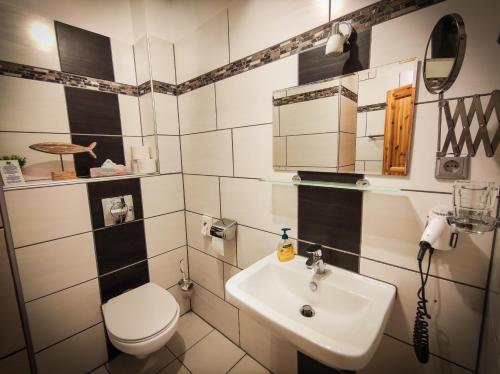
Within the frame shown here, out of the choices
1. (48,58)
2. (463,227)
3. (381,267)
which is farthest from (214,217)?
(48,58)

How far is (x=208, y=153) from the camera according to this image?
1.62 m

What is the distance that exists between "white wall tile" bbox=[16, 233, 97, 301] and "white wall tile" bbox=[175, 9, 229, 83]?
1.34 m

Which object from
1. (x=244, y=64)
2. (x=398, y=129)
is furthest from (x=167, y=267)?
(x=398, y=129)

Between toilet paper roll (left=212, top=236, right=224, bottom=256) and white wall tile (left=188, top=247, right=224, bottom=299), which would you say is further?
white wall tile (left=188, top=247, right=224, bottom=299)

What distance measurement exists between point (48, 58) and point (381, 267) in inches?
86.7

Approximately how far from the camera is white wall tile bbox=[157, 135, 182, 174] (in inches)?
68.1

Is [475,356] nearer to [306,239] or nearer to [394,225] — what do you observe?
[394,225]

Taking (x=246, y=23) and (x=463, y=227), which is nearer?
(x=463, y=227)

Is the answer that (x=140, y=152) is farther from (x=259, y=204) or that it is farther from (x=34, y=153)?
(x=259, y=204)

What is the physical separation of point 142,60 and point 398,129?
1771 millimetres

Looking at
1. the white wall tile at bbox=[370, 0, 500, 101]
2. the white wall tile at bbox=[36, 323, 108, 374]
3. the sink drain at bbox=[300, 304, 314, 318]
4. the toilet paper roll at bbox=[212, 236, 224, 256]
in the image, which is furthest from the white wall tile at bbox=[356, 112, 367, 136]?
the white wall tile at bbox=[36, 323, 108, 374]

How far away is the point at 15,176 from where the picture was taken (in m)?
1.24

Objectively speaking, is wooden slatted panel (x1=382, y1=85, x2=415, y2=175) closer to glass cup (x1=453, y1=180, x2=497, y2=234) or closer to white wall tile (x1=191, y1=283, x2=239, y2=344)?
glass cup (x1=453, y1=180, x2=497, y2=234)

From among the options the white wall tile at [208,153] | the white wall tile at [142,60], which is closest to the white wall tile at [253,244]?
the white wall tile at [208,153]
